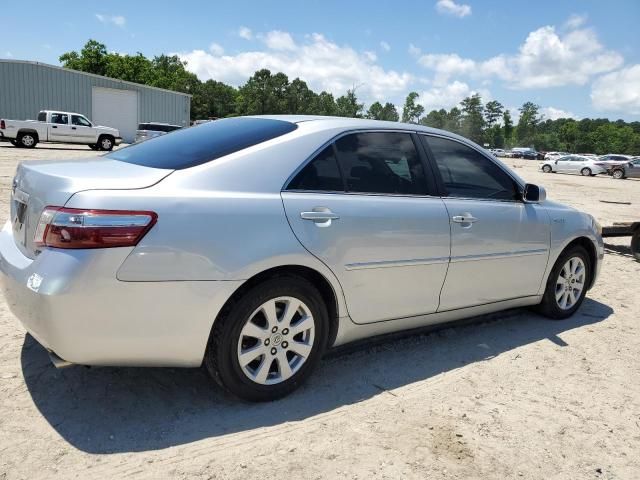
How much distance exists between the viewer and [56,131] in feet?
77.8

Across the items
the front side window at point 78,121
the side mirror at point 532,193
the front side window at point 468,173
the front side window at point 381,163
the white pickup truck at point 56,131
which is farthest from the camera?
the front side window at point 78,121

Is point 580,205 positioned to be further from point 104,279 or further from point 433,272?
point 104,279

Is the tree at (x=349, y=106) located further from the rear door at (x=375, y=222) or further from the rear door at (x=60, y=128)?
the rear door at (x=375, y=222)

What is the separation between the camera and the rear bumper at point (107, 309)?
232cm

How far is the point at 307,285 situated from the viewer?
291 centimetres

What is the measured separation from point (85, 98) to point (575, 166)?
33.1 meters

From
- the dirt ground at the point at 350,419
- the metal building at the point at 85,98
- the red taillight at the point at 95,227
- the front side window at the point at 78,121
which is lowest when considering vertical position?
the dirt ground at the point at 350,419

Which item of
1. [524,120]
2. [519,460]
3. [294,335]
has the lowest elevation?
[519,460]

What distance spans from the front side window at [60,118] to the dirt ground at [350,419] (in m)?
22.7

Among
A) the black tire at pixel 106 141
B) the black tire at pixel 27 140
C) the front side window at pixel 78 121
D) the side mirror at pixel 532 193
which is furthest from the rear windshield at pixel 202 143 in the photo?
the black tire at pixel 106 141

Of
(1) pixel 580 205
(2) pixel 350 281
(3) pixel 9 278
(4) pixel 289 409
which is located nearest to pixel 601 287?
(2) pixel 350 281

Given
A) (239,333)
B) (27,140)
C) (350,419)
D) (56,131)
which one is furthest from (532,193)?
(56,131)

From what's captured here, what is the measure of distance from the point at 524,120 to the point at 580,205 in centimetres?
12891

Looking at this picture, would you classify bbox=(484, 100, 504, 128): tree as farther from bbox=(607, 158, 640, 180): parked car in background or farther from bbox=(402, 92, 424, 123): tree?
bbox=(607, 158, 640, 180): parked car in background
